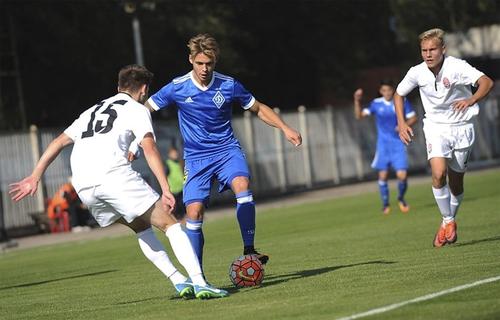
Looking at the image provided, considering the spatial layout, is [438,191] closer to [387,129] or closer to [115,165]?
[115,165]

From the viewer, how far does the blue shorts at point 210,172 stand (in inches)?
464

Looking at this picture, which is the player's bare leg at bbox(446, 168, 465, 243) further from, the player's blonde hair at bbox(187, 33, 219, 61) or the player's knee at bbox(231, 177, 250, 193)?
the player's blonde hair at bbox(187, 33, 219, 61)

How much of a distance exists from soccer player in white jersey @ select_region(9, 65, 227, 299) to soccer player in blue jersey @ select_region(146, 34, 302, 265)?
1.08 meters

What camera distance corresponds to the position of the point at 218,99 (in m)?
11.8

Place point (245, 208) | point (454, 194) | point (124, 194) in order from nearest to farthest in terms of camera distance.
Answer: point (124, 194) → point (245, 208) → point (454, 194)

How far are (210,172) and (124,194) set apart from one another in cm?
165

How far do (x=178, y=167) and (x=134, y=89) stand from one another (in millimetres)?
19081

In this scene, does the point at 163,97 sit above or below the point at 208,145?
above

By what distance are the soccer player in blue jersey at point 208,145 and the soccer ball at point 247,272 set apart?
0.36 metres

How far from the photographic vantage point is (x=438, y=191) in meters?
13.8

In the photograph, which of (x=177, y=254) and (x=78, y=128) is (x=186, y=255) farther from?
(x=78, y=128)

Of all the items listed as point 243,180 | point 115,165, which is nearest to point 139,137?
point 115,165

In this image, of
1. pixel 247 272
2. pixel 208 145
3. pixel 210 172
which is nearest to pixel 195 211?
pixel 210 172

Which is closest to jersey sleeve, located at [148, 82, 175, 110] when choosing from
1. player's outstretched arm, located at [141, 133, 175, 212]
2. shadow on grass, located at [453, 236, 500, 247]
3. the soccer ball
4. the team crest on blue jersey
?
the team crest on blue jersey
